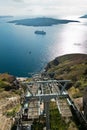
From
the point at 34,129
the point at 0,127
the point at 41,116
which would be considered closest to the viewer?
the point at 34,129

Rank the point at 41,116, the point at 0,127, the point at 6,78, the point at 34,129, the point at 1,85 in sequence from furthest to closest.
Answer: the point at 6,78 < the point at 1,85 < the point at 0,127 < the point at 41,116 < the point at 34,129

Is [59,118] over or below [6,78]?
below

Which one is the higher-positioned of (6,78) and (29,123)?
(6,78)

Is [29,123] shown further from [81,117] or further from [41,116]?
[81,117]

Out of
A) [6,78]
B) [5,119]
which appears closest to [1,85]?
[6,78]

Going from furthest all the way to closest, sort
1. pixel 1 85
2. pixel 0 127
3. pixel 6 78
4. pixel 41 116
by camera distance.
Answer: pixel 6 78 → pixel 1 85 → pixel 0 127 → pixel 41 116

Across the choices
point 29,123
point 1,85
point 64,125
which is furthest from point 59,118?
point 1,85

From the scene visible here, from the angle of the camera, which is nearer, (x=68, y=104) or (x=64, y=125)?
(x=64, y=125)

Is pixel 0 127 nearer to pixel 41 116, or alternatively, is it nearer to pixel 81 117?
pixel 41 116

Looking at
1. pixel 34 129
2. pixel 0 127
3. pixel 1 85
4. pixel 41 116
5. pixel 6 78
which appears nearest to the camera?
pixel 34 129
